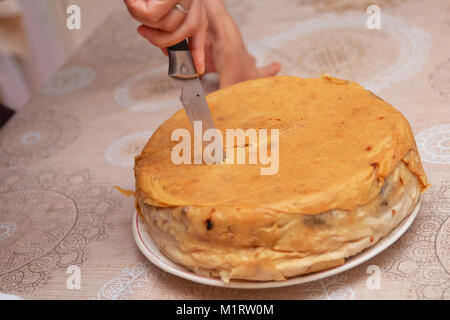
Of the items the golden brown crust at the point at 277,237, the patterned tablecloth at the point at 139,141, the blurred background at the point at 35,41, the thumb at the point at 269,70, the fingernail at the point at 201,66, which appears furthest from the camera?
the blurred background at the point at 35,41

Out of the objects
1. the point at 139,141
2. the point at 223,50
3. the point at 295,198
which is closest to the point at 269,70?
the point at 223,50

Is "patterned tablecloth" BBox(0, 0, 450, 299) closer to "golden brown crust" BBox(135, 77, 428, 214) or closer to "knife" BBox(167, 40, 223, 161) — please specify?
"golden brown crust" BBox(135, 77, 428, 214)

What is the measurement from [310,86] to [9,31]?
182 centimetres

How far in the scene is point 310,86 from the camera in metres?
1.05

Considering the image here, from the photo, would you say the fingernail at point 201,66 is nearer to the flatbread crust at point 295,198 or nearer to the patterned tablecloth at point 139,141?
the flatbread crust at point 295,198

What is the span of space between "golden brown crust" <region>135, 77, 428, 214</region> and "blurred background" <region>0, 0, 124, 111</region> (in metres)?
1.64

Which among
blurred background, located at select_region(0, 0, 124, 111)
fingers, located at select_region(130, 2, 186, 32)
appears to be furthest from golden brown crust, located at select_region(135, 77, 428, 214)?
blurred background, located at select_region(0, 0, 124, 111)

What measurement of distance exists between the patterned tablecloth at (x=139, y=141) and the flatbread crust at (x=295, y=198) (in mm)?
81

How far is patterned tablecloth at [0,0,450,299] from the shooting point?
0.86 metres

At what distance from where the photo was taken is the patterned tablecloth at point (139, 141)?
0.86 metres

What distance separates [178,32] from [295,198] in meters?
0.36

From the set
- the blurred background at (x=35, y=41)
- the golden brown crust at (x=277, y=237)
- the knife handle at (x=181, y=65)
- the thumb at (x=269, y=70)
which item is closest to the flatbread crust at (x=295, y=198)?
the golden brown crust at (x=277, y=237)

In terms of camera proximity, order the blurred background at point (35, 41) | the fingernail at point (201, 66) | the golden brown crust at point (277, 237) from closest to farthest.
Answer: the golden brown crust at point (277, 237)
the fingernail at point (201, 66)
the blurred background at point (35, 41)

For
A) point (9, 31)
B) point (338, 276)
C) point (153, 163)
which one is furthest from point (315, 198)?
point (9, 31)
